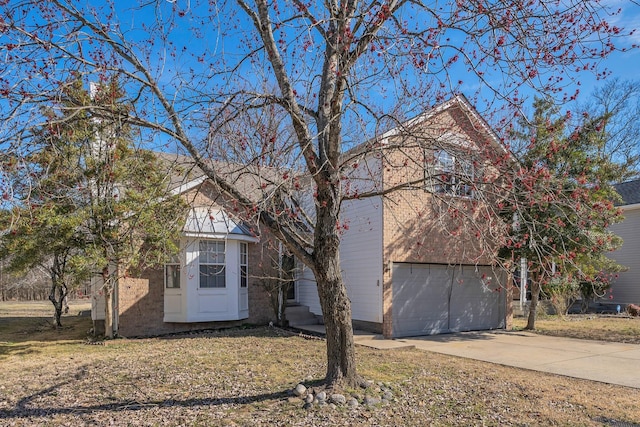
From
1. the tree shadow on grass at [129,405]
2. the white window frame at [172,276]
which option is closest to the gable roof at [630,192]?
the white window frame at [172,276]

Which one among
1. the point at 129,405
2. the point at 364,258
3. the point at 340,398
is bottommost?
the point at 129,405

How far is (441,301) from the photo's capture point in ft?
42.4

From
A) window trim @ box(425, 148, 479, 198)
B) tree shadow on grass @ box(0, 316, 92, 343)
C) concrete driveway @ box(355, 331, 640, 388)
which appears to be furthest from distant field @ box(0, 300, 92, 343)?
window trim @ box(425, 148, 479, 198)

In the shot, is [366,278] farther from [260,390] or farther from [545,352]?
[260,390]

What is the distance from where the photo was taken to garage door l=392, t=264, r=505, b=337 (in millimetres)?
12133

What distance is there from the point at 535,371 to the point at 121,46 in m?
7.87

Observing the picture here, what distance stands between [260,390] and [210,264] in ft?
22.0

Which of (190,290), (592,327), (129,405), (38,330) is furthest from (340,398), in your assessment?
(592,327)

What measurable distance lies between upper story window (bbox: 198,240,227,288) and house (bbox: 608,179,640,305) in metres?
16.7

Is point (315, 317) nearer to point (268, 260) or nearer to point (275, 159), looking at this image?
point (268, 260)

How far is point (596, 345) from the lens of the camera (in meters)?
10.7

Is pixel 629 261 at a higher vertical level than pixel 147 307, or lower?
higher

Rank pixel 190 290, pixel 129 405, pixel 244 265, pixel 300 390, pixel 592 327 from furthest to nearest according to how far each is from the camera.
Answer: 1. pixel 592 327
2. pixel 244 265
3. pixel 190 290
4. pixel 300 390
5. pixel 129 405

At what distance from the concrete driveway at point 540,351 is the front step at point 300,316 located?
0.99 m
